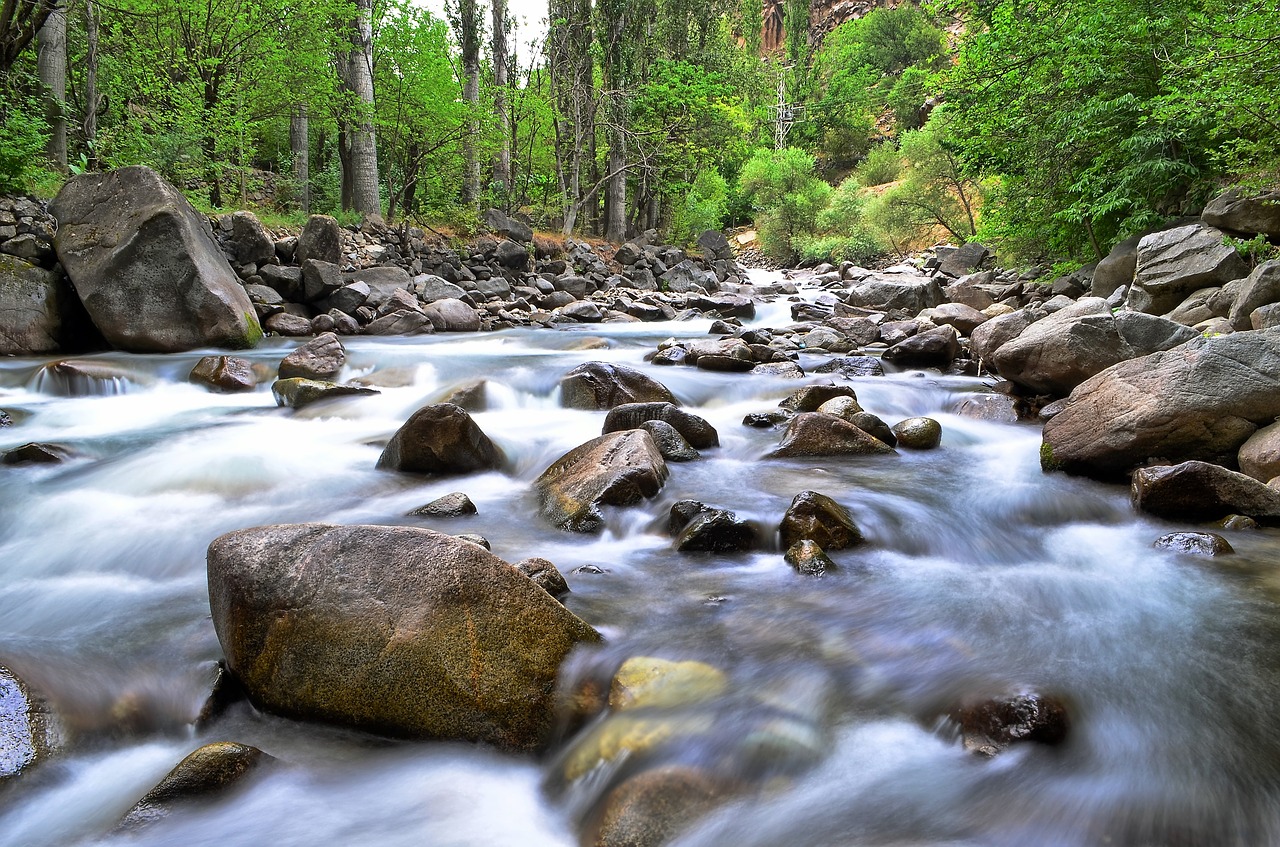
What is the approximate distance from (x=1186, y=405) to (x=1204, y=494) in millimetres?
866

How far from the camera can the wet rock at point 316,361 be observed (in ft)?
31.4

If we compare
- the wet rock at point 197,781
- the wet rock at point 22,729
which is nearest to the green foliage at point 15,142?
the wet rock at point 22,729

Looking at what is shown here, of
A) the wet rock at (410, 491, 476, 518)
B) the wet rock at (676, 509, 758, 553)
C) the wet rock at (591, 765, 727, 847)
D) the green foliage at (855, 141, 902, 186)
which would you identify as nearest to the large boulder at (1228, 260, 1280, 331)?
the wet rock at (676, 509, 758, 553)

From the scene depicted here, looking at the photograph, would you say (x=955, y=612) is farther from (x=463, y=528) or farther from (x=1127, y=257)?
(x=1127, y=257)

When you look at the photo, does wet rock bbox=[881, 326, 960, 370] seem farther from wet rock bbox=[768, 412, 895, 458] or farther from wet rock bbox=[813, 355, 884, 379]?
wet rock bbox=[768, 412, 895, 458]

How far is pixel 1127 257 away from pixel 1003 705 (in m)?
11.2

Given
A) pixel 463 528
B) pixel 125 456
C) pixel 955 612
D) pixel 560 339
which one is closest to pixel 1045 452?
pixel 955 612

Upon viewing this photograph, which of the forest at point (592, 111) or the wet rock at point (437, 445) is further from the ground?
the forest at point (592, 111)

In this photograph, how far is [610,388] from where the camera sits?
8.40 metres

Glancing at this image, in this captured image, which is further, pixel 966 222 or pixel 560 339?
pixel 966 222

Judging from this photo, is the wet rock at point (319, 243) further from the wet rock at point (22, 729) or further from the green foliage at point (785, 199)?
the green foliage at point (785, 199)

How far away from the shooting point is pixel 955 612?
13.4 ft

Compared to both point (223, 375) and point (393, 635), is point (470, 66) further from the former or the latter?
point (393, 635)

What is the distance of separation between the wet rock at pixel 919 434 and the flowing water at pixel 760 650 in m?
0.24
